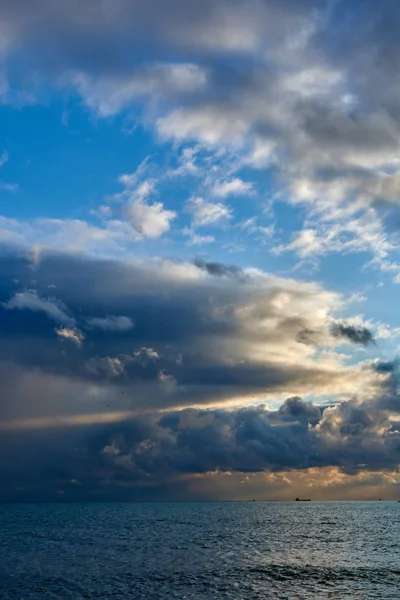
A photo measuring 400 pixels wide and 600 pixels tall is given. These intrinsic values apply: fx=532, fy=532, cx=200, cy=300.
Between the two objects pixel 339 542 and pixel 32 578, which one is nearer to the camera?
pixel 32 578

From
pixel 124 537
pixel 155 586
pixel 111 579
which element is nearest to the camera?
pixel 155 586

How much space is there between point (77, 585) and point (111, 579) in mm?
5533

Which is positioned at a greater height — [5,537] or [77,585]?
[77,585]

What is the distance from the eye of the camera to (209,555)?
95.8 metres

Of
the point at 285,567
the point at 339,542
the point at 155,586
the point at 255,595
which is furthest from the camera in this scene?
the point at 339,542

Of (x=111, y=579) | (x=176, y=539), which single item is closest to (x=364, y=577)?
(x=111, y=579)

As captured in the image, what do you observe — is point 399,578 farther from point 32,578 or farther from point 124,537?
point 124,537

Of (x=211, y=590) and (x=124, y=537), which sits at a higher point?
(x=211, y=590)

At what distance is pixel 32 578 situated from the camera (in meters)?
71.6

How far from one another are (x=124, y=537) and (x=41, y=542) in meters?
21.7

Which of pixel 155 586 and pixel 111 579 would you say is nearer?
pixel 155 586

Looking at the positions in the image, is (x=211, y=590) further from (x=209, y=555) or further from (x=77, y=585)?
(x=209, y=555)

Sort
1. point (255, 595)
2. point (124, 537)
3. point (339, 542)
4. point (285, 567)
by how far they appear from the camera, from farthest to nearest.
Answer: point (124, 537) → point (339, 542) → point (285, 567) → point (255, 595)

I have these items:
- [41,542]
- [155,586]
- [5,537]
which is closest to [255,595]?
[155,586]
